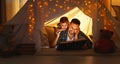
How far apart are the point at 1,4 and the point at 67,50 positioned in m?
1.79

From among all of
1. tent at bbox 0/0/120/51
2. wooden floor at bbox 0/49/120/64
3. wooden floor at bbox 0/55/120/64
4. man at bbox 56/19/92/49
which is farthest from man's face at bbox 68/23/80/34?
wooden floor at bbox 0/55/120/64

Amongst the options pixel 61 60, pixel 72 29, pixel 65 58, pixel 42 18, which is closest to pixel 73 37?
pixel 72 29

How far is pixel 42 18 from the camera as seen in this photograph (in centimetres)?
484

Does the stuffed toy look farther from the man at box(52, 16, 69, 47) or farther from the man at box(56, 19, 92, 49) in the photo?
the man at box(52, 16, 69, 47)

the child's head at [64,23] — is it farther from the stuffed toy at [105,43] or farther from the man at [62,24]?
the stuffed toy at [105,43]

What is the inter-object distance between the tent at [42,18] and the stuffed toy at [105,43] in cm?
17

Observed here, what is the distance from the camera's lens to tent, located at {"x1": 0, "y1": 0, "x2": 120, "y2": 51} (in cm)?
476

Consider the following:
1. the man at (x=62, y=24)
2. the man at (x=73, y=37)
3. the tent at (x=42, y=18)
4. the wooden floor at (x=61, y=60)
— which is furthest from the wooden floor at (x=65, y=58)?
the man at (x=62, y=24)

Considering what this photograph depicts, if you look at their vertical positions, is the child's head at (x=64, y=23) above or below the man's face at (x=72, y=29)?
above

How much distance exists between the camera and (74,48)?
4836 mm

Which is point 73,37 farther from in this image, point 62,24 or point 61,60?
point 61,60

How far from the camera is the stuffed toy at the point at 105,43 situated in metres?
4.56

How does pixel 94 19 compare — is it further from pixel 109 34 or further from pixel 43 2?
pixel 43 2

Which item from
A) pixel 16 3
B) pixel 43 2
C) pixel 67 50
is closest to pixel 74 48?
pixel 67 50
